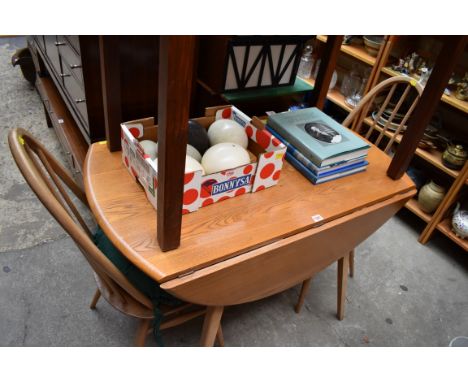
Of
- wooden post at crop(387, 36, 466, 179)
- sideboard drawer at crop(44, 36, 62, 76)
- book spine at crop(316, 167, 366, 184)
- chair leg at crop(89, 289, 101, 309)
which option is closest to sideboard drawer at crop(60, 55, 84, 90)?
sideboard drawer at crop(44, 36, 62, 76)

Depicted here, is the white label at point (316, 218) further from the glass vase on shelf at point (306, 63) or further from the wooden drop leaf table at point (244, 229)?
the glass vase on shelf at point (306, 63)

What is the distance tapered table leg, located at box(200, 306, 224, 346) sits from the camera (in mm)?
1053

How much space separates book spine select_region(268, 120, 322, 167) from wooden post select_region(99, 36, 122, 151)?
49cm

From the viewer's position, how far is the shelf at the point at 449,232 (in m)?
1.88

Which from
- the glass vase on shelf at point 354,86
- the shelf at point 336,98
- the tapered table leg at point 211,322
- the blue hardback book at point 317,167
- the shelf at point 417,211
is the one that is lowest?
the shelf at point 417,211

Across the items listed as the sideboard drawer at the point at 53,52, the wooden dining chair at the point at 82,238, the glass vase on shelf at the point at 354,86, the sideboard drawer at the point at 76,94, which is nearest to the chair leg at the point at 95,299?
the wooden dining chair at the point at 82,238

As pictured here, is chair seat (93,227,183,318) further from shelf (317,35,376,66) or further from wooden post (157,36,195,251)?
shelf (317,35,376,66)

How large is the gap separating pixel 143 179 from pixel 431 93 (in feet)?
2.70

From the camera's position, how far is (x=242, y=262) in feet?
2.90

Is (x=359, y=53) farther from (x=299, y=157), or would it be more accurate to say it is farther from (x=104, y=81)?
(x=104, y=81)

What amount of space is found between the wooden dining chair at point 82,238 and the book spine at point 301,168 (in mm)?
531

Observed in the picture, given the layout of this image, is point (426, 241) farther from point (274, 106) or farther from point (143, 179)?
point (143, 179)

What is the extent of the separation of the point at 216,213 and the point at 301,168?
1.14 ft
